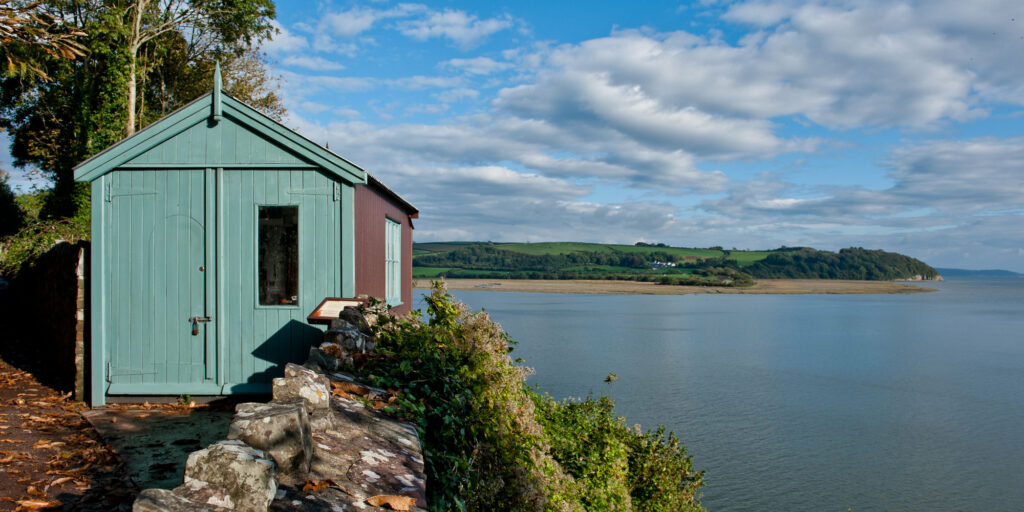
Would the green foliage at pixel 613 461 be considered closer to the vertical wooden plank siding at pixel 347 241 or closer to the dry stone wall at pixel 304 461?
the vertical wooden plank siding at pixel 347 241

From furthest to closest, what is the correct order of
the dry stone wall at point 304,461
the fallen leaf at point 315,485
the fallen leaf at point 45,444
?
the fallen leaf at point 45,444 < the fallen leaf at point 315,485 < the dry stone wall at point 304,461

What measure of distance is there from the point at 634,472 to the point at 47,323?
12.5 m

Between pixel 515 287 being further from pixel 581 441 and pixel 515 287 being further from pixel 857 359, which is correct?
pixel 581 441

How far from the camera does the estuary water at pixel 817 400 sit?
22.4 m

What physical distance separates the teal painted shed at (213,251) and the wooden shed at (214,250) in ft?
0.04

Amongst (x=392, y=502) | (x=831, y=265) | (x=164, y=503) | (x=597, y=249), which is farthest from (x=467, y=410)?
(x=831, y=265)

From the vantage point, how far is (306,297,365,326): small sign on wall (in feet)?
24.4

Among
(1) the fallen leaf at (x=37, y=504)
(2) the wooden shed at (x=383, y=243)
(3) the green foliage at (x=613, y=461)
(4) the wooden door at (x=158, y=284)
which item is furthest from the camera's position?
(3) the green foliage at (x=613, y=461)

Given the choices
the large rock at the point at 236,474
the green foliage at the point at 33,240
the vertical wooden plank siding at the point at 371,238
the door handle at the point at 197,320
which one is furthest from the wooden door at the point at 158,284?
the green foliage at the point at 33,240

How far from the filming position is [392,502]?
3467 millimetres

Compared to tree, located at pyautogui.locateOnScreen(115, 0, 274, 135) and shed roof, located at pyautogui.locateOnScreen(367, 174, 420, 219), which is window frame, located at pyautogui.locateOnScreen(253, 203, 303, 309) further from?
tree, located at pyautogui.locateOnScreen(115, 0, 274, 135)

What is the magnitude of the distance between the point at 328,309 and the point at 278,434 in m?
4.53

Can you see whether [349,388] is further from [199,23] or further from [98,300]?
[199,23]

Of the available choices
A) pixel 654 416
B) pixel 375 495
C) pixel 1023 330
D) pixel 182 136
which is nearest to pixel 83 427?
pixel 182 136
